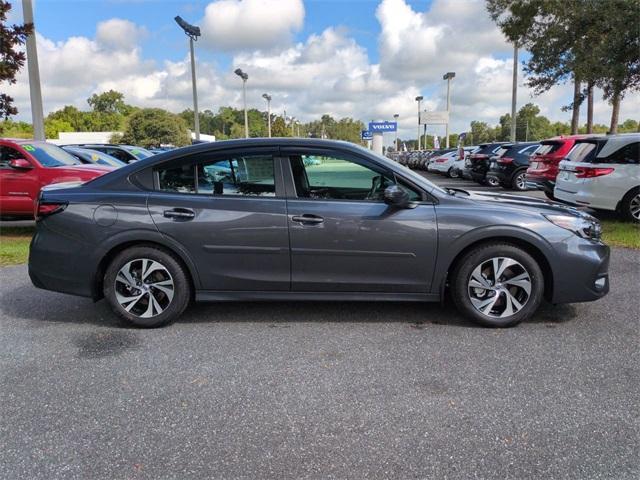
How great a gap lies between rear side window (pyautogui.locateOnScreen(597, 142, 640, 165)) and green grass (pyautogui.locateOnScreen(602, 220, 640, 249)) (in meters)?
1.06

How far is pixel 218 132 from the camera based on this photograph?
148 metres

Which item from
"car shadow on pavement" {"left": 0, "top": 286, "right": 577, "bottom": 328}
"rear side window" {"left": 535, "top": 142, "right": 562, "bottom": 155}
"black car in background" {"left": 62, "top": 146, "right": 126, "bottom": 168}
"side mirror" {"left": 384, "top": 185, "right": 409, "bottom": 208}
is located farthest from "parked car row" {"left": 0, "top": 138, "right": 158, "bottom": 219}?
"rear side window" {"left": 535, "top": 142, "right": 562, "bottom": 155}

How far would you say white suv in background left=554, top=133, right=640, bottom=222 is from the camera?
8.32 metres

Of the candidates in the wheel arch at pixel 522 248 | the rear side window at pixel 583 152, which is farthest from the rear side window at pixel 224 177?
the rear side window at pixel 583 152

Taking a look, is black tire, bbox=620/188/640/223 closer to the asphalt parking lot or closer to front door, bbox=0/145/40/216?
the asphalt parking lot

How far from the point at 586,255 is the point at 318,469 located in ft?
9.52

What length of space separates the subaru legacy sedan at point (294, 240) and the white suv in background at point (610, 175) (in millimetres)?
4927

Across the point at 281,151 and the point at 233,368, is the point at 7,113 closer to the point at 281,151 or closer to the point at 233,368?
the point at 281,151

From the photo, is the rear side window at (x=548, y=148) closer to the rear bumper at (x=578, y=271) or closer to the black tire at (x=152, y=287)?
the rear bumper at (x=578, y=271)

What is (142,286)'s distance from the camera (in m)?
4.19

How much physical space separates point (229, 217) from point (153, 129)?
6791 cm

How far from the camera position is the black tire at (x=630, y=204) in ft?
27.6

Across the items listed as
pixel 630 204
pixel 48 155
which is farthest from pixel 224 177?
pixel 630 204

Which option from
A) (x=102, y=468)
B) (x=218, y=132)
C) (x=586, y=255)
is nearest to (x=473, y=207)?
(x=586, y=255)
